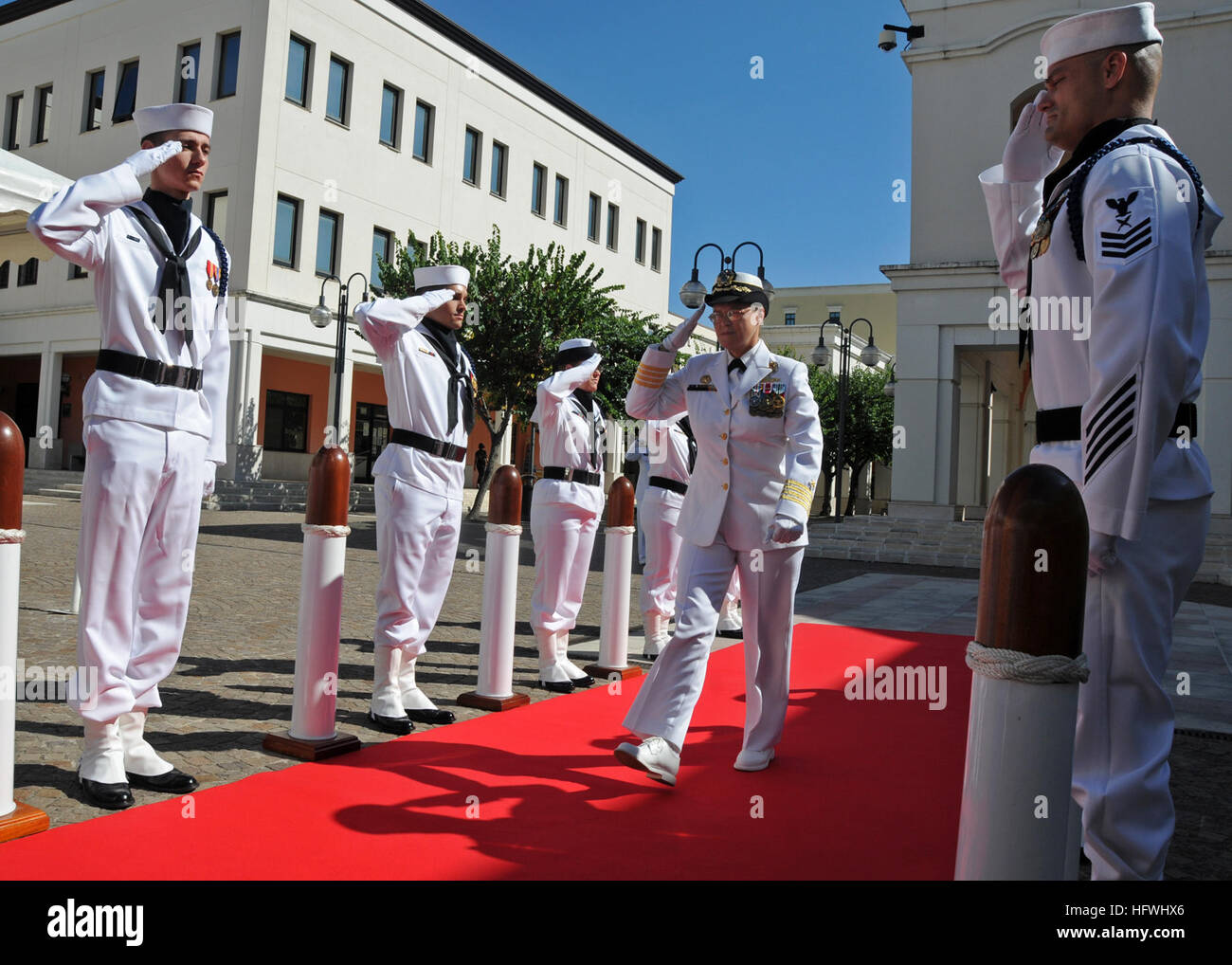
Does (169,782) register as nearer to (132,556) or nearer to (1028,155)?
(132,556)

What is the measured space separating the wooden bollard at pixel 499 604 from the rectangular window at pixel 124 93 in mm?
30689

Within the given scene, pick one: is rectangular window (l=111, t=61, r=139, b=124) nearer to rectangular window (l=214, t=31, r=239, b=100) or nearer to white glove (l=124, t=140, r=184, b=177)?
rectangular window (l=214, t=31, r=239, b=100)

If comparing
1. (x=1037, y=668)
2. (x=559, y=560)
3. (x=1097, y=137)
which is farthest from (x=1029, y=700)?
(x=559, y=560)

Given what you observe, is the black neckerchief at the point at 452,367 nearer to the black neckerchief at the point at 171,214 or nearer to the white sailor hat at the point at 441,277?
the white sailor hat at the point at 441,277

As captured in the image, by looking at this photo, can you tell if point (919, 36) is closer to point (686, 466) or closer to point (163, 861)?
point (686, 466)

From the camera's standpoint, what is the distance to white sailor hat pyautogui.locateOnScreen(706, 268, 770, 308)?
454 centimetres

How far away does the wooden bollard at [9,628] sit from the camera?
3.21 m

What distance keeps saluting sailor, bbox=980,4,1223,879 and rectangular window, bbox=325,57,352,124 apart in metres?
29.7

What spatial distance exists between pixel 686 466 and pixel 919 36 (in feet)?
60.9

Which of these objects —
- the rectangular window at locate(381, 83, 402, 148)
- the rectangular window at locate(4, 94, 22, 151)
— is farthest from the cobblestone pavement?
the rectangular window at locate(4, 94, 22, 151)

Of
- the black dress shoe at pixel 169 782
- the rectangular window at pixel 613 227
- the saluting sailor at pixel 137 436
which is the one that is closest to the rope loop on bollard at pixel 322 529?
the saluting sailor at pixel 137 436

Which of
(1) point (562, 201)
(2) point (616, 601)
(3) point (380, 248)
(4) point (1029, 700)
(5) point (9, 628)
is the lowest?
(2) point (616, 601)

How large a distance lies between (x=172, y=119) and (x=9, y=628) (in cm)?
219

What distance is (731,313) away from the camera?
455 centimetres
